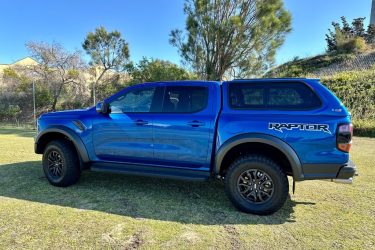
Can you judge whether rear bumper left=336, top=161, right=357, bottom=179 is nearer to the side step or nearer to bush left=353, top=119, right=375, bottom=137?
the side step

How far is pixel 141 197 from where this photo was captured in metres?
4.44

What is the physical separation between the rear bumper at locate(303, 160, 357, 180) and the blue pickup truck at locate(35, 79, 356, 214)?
0.01 metres

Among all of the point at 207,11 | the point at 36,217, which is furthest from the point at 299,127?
the point at 207,11

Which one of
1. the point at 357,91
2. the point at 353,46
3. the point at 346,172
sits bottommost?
the point at 346,172

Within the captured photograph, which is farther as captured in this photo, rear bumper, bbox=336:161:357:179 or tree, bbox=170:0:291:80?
tree, bbox=170:0:291:80

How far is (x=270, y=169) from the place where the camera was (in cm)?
379

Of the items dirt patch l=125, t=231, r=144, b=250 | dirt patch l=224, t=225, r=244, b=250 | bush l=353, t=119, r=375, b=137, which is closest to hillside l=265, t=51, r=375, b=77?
bush l=353, t=119, r=375, b=137

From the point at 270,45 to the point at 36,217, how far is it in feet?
42.9

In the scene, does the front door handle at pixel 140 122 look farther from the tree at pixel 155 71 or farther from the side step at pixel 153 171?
the tree at pixel 155 71

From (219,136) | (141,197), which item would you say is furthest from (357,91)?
(141,197)

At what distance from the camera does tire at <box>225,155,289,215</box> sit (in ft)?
12.4

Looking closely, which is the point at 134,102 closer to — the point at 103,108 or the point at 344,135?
the point at 103,108

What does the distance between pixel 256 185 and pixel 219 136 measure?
2.58 ft

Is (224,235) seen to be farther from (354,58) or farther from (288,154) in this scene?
(354,58)
